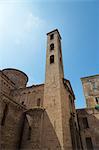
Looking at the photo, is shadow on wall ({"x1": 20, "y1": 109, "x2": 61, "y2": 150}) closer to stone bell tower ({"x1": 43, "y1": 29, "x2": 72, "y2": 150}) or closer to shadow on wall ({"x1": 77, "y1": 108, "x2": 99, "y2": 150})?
stone bell tower ({"x1": 43, "y1": 29, "x2": 72, "y2": 150})

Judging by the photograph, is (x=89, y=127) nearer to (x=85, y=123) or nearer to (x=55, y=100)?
(x=85, y=123)

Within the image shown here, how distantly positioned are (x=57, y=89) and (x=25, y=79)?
11.9 metres

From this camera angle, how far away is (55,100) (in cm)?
1473

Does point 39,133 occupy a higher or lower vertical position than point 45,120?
lower

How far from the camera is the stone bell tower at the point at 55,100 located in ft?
40.3

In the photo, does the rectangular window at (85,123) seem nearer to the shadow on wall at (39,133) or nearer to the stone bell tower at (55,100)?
the stone bell tower at (55,100)

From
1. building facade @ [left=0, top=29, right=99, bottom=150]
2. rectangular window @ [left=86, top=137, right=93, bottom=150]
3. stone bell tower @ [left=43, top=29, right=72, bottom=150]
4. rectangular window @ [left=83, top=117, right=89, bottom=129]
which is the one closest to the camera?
building facade @ [left=0, top=29, right=99, bottom=150]

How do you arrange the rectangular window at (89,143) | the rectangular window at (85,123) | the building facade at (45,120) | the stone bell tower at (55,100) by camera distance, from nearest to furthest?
the building facade at (45,120) → the stone bell tower at (55,100) → the rectangular window at (89,143) → the rectangular window at (85,123)

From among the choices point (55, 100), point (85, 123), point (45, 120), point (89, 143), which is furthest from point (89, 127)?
point (45, 120)

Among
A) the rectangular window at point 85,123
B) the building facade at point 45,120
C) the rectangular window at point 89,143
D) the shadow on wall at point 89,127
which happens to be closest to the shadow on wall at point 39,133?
the building facade at point 45,120

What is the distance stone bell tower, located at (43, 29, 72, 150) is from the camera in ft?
40.3

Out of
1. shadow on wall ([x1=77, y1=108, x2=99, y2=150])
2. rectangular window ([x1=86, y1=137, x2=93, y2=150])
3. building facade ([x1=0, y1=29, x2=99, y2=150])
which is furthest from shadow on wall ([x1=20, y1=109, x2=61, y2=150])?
rectangular window ([x1=86, y1=137, x2=93, y2=150])

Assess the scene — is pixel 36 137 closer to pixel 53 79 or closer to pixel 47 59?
pixel 53 79

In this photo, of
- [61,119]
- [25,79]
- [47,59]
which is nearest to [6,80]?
[25,79]
